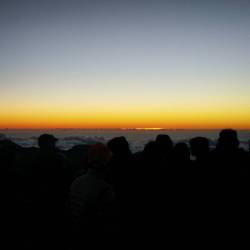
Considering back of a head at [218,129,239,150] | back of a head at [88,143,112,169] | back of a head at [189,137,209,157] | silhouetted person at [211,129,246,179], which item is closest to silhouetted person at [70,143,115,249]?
back of a head at [88,143,112,169]

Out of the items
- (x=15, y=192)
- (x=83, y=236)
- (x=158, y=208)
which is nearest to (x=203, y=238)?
(x=158, y=208)

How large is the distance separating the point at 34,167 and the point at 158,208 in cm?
255

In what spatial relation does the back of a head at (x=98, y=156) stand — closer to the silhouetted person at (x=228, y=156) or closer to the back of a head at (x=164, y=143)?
the back of a head at (x=164, y=143)

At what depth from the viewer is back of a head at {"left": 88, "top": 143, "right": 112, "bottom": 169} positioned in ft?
13.3

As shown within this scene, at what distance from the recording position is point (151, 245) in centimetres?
576

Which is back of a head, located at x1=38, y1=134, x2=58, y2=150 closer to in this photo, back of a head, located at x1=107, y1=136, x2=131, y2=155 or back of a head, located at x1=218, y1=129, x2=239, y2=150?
back of a head, located at x1=107, y1=136, x2=131, y2=155

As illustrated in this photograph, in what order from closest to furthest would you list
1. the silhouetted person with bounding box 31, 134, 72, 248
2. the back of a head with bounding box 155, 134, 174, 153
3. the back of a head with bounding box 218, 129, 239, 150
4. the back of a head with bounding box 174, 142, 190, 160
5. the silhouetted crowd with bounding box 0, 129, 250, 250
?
1. the silhouetted crowd with bounding box 0, 129, 250, 250
2. the back of a head with bounding box 218, 129, 239, 150
3. the back of a head with bounding box 174, 142, 190, 160
4. the back of a head with bounding box 155, 134, 174, 153
5. the silhouetted person with bounding box 31, 134, 72, 248

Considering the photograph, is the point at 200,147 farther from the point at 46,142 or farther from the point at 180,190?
the point at 46,142

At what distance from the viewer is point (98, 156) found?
4086mm

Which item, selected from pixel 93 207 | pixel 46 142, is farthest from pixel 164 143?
pixel 93 207

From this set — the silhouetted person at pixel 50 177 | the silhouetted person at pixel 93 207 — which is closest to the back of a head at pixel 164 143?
the silhouetted person at pixel 50 177

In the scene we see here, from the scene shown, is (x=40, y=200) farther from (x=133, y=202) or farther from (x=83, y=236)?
(x=83, y=236)

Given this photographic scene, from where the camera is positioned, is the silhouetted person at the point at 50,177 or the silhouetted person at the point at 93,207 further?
the silhouetted person at the point at 50,177

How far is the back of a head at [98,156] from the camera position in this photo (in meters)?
4.05
